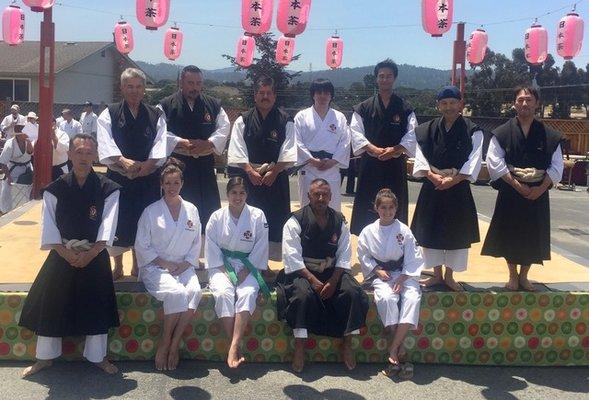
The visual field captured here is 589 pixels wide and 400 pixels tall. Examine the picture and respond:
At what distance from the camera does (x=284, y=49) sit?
17031 mm

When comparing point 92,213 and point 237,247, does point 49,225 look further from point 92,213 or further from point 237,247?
point 237,247

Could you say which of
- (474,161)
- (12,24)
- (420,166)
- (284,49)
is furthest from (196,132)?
(284,49)

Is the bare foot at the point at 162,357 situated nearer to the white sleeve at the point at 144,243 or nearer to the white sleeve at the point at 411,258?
the white sleeve at the point at 144,243

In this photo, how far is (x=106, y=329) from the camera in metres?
3.69

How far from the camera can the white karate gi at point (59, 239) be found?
359 centimetres

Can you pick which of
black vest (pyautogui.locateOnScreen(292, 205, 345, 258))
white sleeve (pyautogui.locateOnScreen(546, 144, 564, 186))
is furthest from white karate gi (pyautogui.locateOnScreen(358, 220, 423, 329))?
white sleeve (pyautogui.locateOnScreen(546, 144, 564, 186))

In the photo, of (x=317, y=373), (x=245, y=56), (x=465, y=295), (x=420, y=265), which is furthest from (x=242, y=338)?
(x=245, y=56)

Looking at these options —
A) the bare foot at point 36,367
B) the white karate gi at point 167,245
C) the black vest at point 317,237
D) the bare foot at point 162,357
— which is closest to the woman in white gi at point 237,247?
the white karate gi at point 167,245

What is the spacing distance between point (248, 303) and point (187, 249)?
591mm

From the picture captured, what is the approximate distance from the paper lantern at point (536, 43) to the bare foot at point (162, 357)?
13494 mm

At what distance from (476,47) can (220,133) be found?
1262cm

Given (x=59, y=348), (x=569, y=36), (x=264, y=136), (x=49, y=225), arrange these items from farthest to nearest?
(x=569, y=36) → (x=264, y=136) → (x=59, y=348) → (x=49, y=225)

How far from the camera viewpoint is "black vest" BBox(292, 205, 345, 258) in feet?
13.0

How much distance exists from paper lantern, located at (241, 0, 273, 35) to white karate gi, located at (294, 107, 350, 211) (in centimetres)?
821
